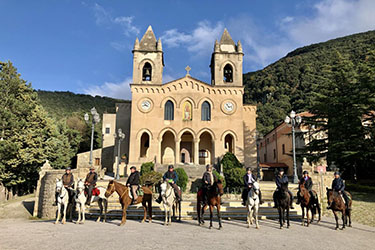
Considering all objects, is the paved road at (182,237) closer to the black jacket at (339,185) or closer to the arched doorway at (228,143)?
the black jacket at (339,185)

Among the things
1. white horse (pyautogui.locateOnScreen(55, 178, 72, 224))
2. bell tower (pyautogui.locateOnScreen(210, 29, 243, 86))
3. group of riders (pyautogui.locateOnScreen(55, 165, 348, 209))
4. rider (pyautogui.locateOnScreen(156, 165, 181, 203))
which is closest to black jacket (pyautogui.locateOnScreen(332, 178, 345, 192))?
group of riders (pyautogui.locateOnScreen(55, 165, 348, 209))

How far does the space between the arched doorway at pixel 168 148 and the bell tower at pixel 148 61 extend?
6.50 m

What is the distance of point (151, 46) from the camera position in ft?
104

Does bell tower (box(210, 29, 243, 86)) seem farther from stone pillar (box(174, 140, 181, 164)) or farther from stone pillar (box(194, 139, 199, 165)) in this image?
stone pillar (box(174, 140, 181, 164))

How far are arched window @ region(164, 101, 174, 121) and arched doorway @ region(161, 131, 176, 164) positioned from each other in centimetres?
201

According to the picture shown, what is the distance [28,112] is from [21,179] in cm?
627

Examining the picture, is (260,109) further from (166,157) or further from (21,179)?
(21,179)

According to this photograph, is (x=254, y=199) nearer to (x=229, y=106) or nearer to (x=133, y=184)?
(x=133, y=184)

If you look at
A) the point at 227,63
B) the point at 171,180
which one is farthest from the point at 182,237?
the point at 227,63

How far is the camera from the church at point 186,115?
29219 mm

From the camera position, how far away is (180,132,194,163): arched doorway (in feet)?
103

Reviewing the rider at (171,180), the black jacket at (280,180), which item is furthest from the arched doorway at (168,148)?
the black jacket at (280,180)

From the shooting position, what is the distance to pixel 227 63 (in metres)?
31.5

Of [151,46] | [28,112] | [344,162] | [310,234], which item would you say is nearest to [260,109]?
[151,46]
